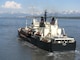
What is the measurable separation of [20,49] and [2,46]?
4.53m

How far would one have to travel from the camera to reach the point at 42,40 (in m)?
46.2

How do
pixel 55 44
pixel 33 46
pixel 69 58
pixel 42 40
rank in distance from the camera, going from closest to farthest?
pixel 69 58, pixel 55 44, pixel 42 40, pixel 33 46

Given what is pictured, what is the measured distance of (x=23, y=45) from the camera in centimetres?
5269

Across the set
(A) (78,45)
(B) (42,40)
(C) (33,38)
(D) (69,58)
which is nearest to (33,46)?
(C) (33,38)

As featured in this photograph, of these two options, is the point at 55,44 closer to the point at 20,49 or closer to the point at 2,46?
the point at 20,49

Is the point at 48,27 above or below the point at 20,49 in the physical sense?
above

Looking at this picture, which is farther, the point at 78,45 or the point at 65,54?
the point at 78,45

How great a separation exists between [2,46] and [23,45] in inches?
157

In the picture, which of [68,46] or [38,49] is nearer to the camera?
[68,46]

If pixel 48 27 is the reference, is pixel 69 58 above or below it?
below

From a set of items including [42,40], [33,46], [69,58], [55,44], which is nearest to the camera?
[69,58]

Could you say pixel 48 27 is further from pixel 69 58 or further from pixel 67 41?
pixel 69 58

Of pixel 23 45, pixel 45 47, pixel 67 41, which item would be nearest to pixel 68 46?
pixel 67 41

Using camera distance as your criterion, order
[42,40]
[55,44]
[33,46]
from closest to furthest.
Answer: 1. [55,44]
2. [42,40]
3. [33,46]
